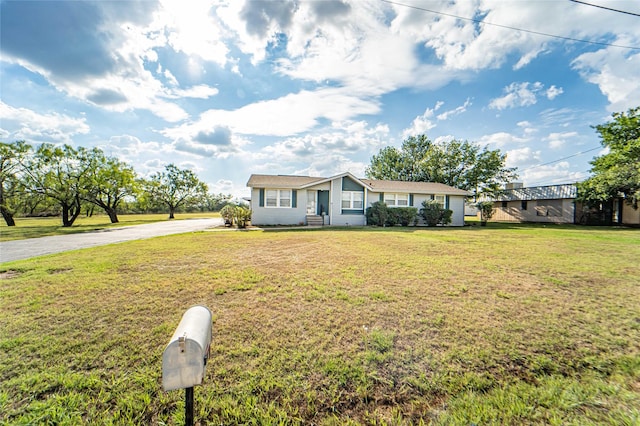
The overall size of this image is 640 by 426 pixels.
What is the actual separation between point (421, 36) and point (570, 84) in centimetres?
1260

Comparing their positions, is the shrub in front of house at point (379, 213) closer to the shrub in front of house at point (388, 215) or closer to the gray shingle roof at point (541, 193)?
the shrub in front of house at point (388, 215)

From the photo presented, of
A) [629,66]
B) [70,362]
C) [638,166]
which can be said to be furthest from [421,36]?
[638,166]

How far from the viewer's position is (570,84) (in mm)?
15281

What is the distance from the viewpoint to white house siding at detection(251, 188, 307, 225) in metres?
16.5

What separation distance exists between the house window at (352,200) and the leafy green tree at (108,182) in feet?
74.5

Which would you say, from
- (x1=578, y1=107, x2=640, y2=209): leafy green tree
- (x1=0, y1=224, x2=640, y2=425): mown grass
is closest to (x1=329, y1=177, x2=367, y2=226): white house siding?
(x1=0, y1=224, x2=640, y2=425): mown grass

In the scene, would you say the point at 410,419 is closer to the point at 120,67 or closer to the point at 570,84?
the point at 120,67

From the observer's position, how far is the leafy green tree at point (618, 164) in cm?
1725

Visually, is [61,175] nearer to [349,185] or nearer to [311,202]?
[311,202]

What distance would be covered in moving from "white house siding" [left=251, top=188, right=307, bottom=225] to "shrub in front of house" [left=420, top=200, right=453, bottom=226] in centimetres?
944

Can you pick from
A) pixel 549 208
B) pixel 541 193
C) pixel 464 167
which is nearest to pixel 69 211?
pixel 464 167

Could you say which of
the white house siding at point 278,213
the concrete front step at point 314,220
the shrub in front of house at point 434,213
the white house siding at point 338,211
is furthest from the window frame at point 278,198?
the shrub in front of house at point 434,213

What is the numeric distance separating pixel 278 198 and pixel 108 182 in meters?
19.0

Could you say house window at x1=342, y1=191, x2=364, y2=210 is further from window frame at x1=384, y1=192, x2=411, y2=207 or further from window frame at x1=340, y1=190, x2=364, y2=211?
window frame at x1=384, y1=192, x2=411, y2=207
